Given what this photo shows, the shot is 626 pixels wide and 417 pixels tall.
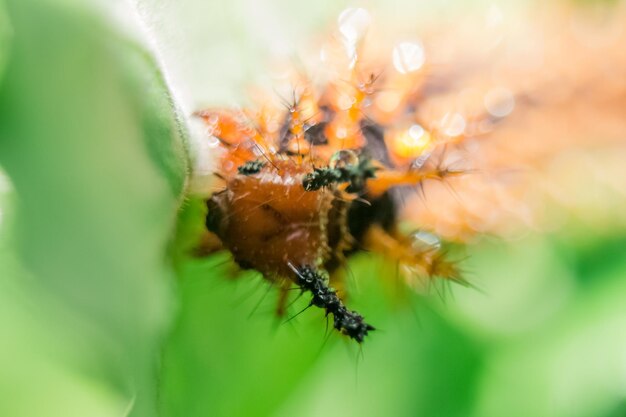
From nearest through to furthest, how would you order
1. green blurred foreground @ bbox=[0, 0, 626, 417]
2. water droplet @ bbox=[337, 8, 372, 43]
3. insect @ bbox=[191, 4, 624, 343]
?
green blurred foreground @ bbox=[0, 0, 626, 417], insect @ bbox=[191, 4, 624, 343], water droplet @ bbox=[337, 8, 372, 43]

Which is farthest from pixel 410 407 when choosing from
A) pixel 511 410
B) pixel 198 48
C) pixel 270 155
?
pixel 198 48

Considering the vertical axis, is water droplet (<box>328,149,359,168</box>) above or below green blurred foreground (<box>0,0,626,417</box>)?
above

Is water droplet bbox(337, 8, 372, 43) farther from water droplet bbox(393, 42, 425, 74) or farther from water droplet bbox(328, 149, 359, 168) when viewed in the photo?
water droplet bbox(328, 149, 359, 168)

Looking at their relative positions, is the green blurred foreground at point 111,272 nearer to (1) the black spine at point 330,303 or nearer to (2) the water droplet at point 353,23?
(1) the black spine at point 330,303

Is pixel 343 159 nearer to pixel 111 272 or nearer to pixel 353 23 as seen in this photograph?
pixel 111 272

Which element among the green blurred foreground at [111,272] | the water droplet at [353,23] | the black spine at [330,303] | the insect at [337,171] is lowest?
the green blurred foreground at [111,272]

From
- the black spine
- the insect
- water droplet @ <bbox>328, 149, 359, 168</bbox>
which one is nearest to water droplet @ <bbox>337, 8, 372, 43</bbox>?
the insect

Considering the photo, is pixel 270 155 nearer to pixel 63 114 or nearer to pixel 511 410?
pixel 63 114

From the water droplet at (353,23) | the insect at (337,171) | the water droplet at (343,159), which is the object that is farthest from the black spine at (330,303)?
the water droplet at (353,23)
